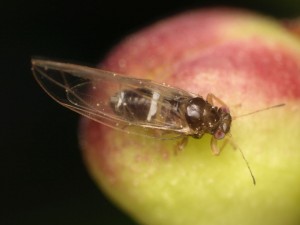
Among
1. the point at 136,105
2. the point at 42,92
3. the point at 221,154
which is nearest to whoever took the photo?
the point at 221,154

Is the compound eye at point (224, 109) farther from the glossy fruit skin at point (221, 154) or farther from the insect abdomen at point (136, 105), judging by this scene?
the insect abdomen at point (136, 105)

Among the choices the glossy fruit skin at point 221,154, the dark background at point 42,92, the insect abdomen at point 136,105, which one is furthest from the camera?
the dark background at point 42,92

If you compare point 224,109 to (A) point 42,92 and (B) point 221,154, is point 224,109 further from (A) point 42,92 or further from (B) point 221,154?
(A) point 42,92

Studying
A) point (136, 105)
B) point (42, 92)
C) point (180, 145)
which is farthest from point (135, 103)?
point (42, 92)

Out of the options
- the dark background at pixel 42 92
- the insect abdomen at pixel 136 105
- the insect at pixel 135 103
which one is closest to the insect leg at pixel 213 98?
the insect at pixel 135 103

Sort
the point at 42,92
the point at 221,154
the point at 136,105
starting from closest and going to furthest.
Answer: the point at 221,154 → the point at 136,105 → the point at 42,92

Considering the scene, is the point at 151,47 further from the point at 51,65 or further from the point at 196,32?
the point at 51,65

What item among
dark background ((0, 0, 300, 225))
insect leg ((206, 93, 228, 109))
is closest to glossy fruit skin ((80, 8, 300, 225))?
insect leg ((206, 93, 228, 109))

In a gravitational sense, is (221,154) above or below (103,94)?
below
